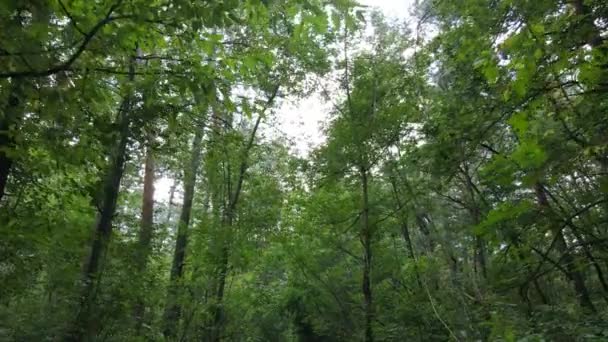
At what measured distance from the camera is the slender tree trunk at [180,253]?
7640 millimetres

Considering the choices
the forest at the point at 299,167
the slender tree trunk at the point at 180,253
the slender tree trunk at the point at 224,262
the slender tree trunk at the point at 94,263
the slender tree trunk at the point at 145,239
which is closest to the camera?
the forest at the point at 299,167

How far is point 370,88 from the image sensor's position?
7492 millimetres

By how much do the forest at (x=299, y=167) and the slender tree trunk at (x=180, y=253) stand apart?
5 centimetres

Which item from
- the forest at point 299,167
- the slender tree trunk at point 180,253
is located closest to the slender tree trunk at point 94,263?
the forest at point 299,167

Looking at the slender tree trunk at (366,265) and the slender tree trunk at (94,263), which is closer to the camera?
the slender tree trunk at (94,263)

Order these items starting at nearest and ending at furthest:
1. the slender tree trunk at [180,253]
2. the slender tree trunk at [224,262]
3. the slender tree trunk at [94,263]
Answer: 1. the slender tree trunk at [94,263]
2. the slender tree trunk at [180,253]
3. the slender tree trunk at [224,262]

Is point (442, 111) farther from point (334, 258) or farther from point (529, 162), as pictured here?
point (334, 258)

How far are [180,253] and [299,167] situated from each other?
3810 millimetres

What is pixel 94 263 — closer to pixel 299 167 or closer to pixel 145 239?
pixel 145 239

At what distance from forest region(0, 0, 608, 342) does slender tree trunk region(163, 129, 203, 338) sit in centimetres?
5

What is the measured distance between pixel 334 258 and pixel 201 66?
8326 millimetres

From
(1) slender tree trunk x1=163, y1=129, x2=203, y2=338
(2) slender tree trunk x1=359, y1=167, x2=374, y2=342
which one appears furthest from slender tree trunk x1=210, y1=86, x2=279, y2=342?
(2) slender tree trunk x1=359, y1=167, x2=374, y2=342

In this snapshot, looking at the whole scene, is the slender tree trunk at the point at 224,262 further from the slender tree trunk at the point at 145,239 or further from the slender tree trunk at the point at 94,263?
the slender tree trunk at the point at 94,263

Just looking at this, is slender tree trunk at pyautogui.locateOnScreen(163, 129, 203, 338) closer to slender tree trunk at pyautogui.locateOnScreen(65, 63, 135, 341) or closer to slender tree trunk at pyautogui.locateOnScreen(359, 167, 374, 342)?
slender tree trunk at pyautogui.locateOnScreen(65, 63, 135, 341)
